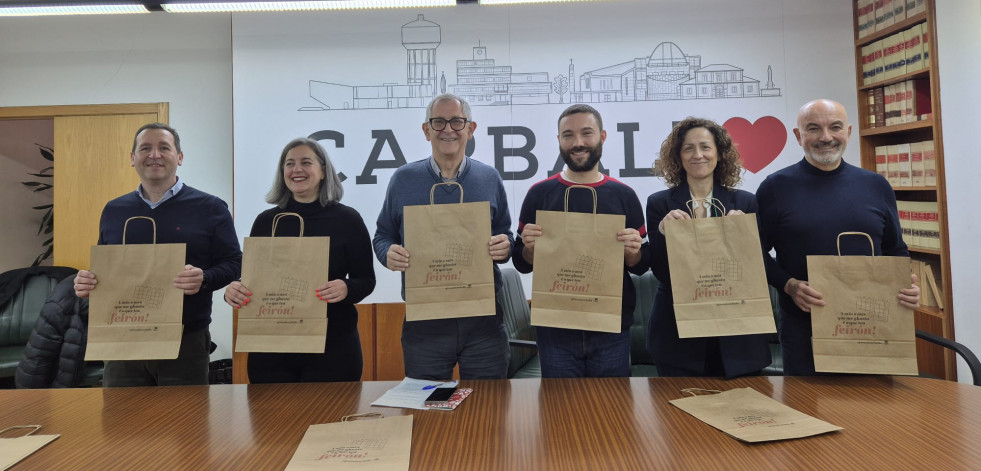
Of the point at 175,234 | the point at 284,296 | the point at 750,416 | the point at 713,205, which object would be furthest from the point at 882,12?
the point at 175,234

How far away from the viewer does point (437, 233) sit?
1.68 meters

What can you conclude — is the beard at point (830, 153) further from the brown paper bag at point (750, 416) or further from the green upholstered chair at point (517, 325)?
the green upholstered chair at point (517, 325)

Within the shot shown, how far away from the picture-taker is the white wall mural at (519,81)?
143 inches

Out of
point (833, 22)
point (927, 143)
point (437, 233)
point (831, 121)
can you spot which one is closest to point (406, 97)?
point (437, 233)

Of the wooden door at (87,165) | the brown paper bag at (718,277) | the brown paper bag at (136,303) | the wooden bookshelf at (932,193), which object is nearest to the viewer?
the brown paper bag at (718,277)

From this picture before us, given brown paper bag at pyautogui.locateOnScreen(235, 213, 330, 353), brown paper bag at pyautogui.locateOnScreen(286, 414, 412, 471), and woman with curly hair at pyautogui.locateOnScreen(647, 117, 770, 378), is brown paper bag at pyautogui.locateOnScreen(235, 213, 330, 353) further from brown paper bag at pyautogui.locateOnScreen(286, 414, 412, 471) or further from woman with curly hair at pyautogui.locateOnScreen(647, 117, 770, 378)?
woman with curly hair at pyautogui.locateOnScreen(647, 117, 770, 378)

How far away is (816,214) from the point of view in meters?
1.89

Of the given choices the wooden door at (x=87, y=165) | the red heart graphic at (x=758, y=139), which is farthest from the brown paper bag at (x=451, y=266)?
the wooden door at (x=87, y=165)

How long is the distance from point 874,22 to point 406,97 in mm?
3050

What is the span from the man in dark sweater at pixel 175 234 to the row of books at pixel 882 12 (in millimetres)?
3909

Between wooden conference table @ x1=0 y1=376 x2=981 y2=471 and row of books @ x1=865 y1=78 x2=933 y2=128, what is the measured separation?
2.50 metres

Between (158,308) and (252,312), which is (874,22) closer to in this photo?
(252,312)

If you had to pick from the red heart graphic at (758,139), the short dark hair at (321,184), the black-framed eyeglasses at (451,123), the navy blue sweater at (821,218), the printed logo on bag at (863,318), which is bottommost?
the printed logo on bag at (863,318)

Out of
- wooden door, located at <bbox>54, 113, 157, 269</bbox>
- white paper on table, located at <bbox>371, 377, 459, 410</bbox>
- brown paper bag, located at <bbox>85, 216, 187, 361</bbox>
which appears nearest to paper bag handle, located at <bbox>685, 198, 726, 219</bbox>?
white paper on table, located at <bbox>371, 377, 459, 410</bbox>
